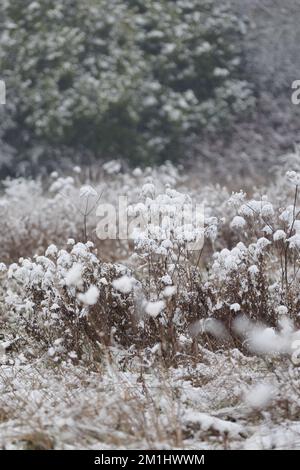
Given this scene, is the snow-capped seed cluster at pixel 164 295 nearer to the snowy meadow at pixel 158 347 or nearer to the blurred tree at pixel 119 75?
the snowy meadow at pixel 158 347

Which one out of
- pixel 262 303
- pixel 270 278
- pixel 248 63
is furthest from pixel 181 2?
pixel 262 303

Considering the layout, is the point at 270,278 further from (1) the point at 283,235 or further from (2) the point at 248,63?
(2) the point at 248,63

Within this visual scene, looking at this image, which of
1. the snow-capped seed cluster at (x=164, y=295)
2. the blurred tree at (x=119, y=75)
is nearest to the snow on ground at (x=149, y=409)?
the snow-capped seed cluster at (x=164, y=295)

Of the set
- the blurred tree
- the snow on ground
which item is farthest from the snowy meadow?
the blurred tree

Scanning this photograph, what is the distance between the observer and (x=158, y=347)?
319 cm

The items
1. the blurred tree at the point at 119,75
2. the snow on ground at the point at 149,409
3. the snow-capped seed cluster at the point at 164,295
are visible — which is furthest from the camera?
the blurred tree at the point at 119,75

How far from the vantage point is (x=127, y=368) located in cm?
371

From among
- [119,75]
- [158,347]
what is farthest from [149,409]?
[119,75]

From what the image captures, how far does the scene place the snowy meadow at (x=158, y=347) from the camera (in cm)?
281

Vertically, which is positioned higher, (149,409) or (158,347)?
(158,347)

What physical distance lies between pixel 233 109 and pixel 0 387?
10613 mm

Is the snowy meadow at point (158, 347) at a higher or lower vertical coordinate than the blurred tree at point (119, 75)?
lower

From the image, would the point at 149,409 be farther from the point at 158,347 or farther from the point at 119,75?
the point at 119,75

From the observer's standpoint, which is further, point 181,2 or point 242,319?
point 181,2
